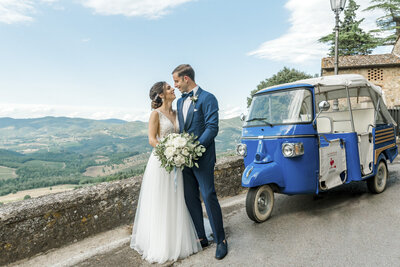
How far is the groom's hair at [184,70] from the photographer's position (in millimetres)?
3387

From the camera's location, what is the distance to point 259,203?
4.40m

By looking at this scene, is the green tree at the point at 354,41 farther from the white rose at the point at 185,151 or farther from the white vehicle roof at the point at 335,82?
the white rose at the point at 185,151

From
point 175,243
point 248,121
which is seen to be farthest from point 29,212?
point 248,121

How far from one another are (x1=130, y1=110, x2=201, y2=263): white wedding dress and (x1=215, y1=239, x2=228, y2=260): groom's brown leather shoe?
290mm

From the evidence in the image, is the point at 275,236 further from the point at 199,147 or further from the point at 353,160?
the point at 353,160

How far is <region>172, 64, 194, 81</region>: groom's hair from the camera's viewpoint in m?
3.39

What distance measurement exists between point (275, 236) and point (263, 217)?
1.82 feet

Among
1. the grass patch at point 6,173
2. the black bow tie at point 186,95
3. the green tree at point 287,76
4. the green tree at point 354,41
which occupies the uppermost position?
the green tree at point 354,41

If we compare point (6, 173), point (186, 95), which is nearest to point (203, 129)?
point (186, 95)

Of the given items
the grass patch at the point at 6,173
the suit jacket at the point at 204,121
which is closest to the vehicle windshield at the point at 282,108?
the suit jacket at the point at 204,121

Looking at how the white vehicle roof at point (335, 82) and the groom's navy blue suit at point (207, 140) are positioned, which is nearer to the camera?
the groom's navy blue suit at point (207, 140)

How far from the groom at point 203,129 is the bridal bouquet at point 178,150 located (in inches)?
4.6

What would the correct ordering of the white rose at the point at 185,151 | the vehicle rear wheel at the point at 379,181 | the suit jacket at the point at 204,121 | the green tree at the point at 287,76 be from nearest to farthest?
1. the white rose at the point at 185,151
2. the suit jacket at the point at 204,121
3. the vehicle rear wheel at the point at 379,181
4. the green tree at the point at 287,76

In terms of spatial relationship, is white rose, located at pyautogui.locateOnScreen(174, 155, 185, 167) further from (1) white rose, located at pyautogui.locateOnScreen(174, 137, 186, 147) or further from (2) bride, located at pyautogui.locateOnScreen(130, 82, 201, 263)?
(2) bride, located at pyautogui.locateOnScreen(130, 82, 201, 263)
